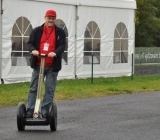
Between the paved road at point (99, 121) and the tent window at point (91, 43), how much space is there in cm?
776

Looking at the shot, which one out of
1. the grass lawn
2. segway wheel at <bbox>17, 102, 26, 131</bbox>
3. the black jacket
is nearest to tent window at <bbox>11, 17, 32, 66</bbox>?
the grass lawn

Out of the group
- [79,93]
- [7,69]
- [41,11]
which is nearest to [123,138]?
[79,93]

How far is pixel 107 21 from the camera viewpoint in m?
26.2

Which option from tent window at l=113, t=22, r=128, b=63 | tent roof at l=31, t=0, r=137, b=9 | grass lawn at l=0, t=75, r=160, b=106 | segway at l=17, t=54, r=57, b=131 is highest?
tent roof at l=31, t=0, r=137, b=9

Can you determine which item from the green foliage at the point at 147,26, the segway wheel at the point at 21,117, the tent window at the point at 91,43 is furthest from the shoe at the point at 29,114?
the green foliage at the point at 147,26

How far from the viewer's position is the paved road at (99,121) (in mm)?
10164

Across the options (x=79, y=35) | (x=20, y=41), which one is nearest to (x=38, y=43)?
(x=20, y=41)

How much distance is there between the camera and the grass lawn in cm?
1720

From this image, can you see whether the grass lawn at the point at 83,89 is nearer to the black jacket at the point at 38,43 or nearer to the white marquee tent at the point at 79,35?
the white marquee tent at the point at 79,35

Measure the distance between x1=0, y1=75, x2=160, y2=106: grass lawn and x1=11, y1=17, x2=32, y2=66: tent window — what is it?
1.19 m

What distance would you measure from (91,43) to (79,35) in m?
0.92

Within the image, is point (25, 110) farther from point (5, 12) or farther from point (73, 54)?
point (73, 54)

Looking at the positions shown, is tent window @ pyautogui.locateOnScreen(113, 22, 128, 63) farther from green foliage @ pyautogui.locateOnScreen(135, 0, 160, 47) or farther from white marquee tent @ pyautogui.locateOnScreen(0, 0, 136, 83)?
green foliage @ pyautogui.locateOnScreen(135, 0, 160, 47)

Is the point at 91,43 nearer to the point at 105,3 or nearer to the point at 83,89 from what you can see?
the point at 105,3
